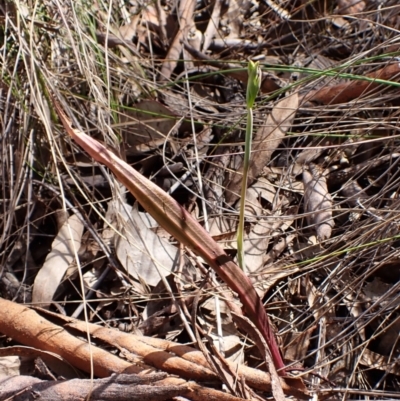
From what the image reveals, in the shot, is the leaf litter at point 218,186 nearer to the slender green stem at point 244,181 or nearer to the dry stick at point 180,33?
the dry stick at point 180,33

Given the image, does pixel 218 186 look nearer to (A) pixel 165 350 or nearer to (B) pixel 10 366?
(A) pixel 165 350

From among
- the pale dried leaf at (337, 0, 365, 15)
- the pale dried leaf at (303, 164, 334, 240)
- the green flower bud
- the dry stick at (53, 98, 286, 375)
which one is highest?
the pale dried leaf at (337, 0, 365, 15)

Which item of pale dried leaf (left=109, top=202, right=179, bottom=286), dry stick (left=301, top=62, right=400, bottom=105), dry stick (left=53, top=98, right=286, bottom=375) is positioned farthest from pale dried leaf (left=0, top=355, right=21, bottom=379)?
dry stick (left=301, top=62, right=400, bottom=105)

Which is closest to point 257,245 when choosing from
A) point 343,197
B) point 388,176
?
point 343,197

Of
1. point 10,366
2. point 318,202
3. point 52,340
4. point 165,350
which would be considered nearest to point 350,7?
point 318,202

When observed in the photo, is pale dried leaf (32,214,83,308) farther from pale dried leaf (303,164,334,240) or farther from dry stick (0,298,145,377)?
pale dried leaf (303,164,334,240)

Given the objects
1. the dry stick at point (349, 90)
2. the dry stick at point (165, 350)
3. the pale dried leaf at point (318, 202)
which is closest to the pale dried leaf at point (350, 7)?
the dry stick at point (349, 90)
